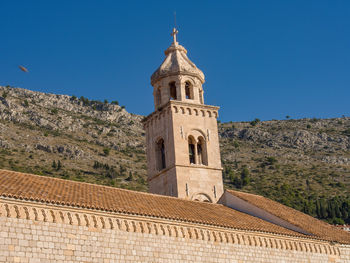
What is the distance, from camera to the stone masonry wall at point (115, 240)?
14.8 meters

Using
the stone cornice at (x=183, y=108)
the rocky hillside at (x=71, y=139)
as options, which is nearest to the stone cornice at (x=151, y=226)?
the stone cornice at (x=183, y=108)

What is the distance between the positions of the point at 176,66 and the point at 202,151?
4.69 meters

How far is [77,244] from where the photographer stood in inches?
616

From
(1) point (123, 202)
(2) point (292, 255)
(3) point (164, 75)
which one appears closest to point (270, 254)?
(2) point (292, 255)

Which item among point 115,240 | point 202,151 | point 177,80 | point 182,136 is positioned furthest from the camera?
point 177,80

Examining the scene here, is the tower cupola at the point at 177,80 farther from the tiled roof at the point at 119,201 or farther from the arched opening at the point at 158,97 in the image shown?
the tiled roof at the point at 119,201

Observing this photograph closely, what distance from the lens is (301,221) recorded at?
2405cm

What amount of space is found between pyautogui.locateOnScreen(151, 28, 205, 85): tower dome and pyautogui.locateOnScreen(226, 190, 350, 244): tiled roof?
7100 mm

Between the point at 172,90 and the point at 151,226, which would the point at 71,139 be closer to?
the point at 172,90

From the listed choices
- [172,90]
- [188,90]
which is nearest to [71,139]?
[172,90]

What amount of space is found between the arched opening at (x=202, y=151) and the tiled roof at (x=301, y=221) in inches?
115

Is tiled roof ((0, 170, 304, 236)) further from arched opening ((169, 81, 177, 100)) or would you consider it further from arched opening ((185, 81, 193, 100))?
arched opening ((169, 81, 177, 100))

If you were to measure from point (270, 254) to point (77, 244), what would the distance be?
26.9ft

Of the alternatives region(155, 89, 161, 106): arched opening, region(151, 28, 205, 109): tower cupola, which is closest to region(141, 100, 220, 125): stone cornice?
region(151, 28, 205, 109): tower cupola
